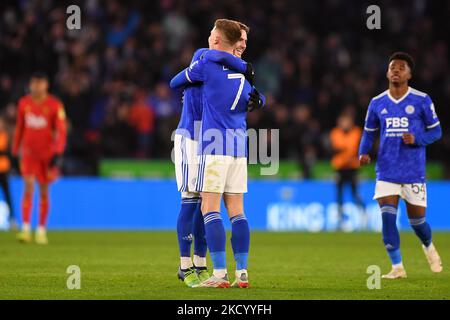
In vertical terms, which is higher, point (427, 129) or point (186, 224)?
point (427, 129)

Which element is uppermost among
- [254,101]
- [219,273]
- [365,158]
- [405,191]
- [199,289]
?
[254,101]

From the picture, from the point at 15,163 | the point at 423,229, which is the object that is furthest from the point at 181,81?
the point at 15,163

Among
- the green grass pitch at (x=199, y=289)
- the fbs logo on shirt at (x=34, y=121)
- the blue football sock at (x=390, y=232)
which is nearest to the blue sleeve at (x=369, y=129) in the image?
the blue football sock at (x=390, y=232)

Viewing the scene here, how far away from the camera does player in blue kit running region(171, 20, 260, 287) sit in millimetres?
8891

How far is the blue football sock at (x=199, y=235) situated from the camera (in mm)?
9375

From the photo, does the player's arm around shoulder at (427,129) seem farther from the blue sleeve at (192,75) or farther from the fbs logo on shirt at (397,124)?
the blue sleeve at (192,75)

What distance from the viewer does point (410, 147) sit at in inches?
418

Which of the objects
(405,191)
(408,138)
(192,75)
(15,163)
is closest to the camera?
(192,75)

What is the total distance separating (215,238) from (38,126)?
25.4ft

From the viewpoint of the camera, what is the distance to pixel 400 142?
1062 cm

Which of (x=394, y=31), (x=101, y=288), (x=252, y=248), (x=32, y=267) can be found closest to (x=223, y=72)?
(x=101, y=288)

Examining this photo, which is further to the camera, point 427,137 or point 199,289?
point 427,137

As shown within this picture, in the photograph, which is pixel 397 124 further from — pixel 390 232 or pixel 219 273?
pixel 219 273
